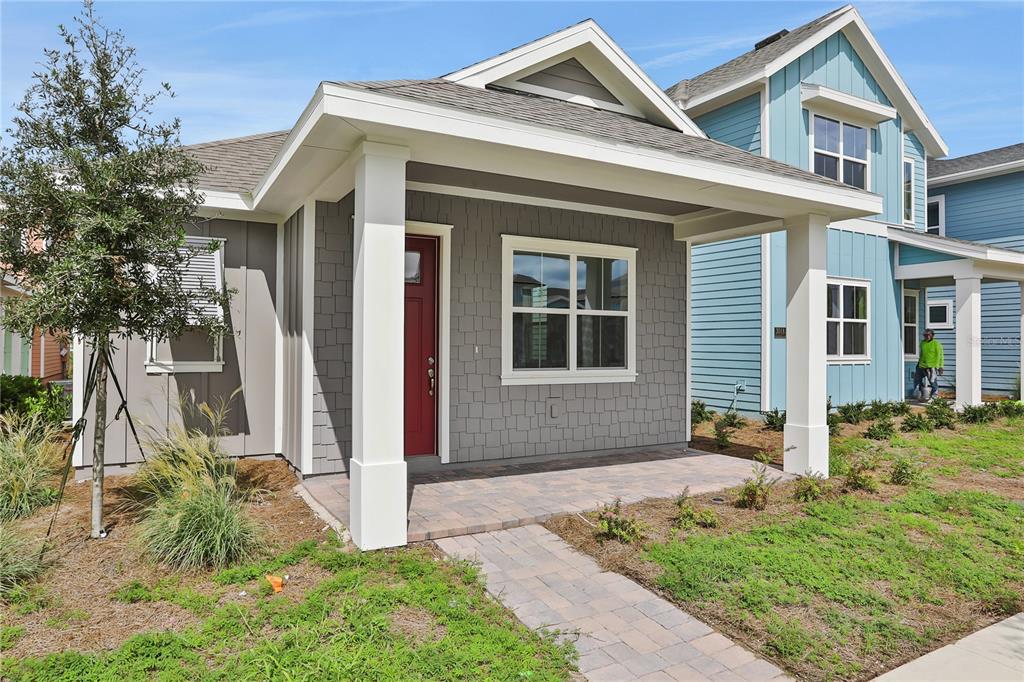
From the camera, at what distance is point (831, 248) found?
38.0 ft

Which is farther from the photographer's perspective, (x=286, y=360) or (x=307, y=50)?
(x=307, y=50)

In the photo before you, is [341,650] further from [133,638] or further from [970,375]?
[970,375]

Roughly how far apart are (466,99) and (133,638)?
4.22 m

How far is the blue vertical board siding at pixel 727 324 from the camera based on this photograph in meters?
10.9

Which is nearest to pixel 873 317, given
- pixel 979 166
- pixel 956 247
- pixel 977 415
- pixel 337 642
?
pixel 956 247

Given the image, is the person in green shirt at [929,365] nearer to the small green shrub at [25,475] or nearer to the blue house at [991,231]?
the blue house at [991,231]

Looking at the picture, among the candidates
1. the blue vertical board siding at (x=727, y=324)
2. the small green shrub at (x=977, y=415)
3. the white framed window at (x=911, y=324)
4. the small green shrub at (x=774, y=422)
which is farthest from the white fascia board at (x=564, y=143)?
the white framed window at (x=911, y=324)

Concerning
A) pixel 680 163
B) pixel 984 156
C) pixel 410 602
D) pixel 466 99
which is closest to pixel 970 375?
pixel 984 156

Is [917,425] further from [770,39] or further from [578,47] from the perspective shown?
[770,39]

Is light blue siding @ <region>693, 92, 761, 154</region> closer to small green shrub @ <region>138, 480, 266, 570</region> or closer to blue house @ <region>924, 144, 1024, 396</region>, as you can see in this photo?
blue house @ <region>924, 144, 1024, 396</region>

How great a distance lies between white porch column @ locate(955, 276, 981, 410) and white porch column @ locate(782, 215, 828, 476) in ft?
24.5

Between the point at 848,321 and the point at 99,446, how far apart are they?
12.0 metres

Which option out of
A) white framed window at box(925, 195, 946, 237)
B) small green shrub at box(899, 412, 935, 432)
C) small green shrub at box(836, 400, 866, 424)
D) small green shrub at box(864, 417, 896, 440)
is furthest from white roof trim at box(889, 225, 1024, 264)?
white framed window at box(925, 195, 946, 237)

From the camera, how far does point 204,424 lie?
647cm
